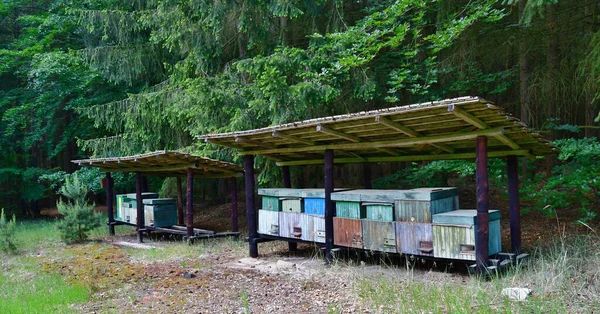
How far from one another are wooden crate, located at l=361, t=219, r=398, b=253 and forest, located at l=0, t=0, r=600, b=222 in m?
3.80

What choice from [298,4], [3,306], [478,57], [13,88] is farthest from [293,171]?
[13,88]

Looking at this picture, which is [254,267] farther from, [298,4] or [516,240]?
[298,4]

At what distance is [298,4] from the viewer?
43.2 ft

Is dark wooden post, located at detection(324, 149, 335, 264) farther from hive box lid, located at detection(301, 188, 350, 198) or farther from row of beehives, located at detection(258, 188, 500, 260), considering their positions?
hive box lid, located at detection(301, 188, 350, 198)

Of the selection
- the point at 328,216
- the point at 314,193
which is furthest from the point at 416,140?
the point at 314,193

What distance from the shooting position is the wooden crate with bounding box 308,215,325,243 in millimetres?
9508

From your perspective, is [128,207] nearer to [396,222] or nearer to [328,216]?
[328,216]

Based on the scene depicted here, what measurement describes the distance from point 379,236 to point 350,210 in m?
0.86

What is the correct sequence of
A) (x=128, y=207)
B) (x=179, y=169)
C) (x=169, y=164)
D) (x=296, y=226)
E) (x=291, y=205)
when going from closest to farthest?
(x=296, y=226) → (x=291, y=205) → (x=169, y=164) → (x=179, y=169) → (x=128, y=207)

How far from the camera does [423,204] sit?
7.74m

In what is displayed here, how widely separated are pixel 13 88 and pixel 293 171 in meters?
18.3

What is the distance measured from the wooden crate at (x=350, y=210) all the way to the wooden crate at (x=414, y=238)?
0.85 metres

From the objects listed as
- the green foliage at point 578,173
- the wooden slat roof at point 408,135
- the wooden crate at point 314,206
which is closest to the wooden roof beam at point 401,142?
the wooden slat roof at point 408,135

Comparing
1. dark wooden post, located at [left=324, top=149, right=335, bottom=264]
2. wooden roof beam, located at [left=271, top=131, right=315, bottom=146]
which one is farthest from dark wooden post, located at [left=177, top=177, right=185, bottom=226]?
dark wooden post, located at [left=324, top=149, right=335, bottom=264]
